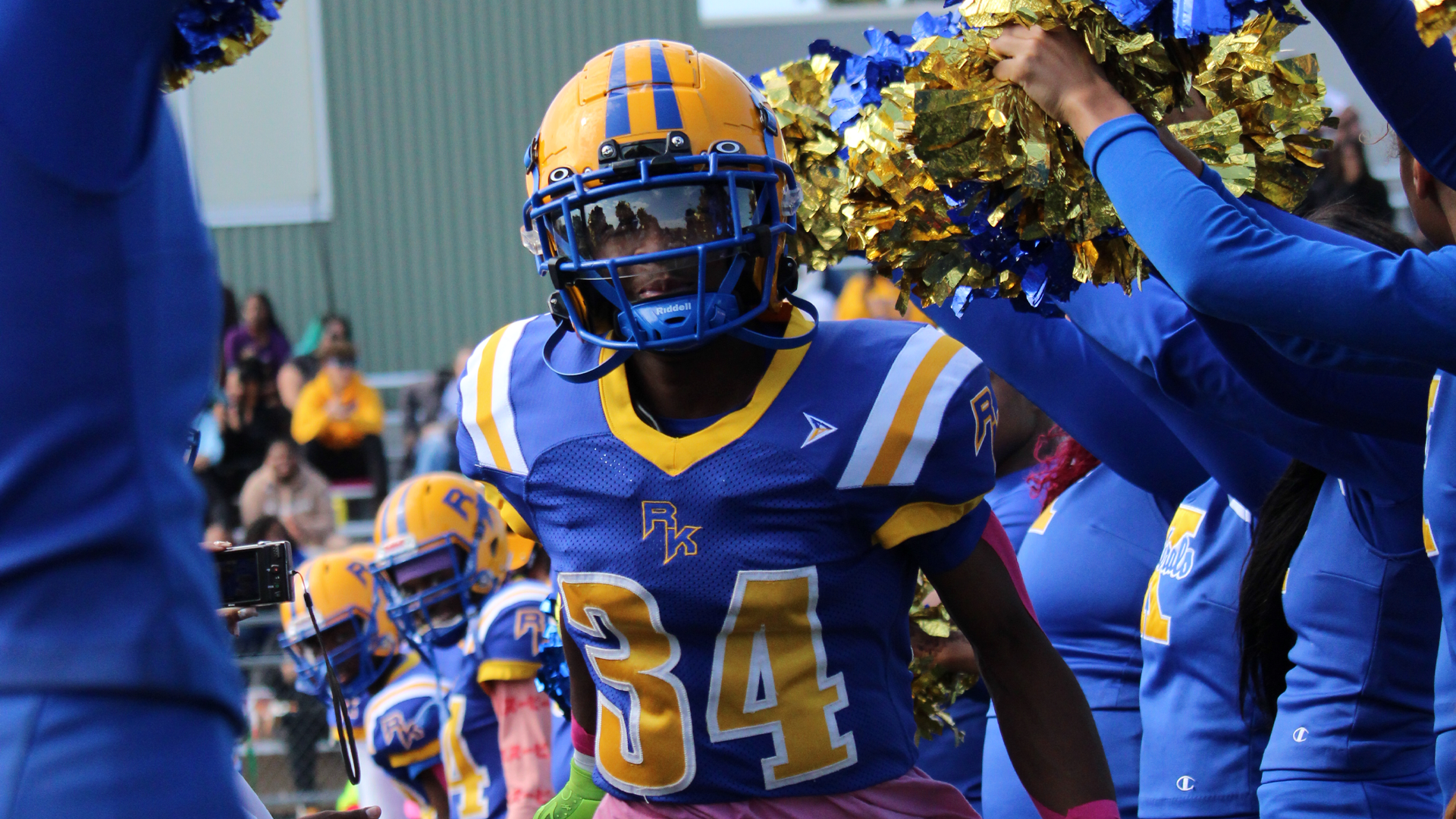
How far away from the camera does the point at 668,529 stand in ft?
6.81

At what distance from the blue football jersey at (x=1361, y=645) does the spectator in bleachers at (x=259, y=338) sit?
8.25 meters

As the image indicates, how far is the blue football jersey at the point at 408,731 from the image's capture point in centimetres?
443

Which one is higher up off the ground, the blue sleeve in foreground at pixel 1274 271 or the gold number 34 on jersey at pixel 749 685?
A: the blue sleeve in foreground at pixel 1274 271

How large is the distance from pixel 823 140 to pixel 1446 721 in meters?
1.50

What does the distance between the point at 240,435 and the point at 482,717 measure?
5.14 metres

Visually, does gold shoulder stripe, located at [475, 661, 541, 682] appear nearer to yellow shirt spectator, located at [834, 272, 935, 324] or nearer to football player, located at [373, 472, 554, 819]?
football player, located at [373, 472, 554, 819]

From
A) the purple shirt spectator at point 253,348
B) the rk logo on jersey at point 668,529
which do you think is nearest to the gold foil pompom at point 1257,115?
the rk logo on jersey at point 668,529

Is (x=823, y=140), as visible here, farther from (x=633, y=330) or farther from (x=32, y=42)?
(x=32, y=42)

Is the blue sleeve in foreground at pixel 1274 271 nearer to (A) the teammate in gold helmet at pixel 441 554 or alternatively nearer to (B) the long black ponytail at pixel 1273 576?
(B) the long black ponytail at pixel 1273 576

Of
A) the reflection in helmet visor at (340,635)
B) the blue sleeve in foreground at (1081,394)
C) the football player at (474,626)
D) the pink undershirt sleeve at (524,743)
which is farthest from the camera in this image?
the reflection in helmet visor at (340,635)

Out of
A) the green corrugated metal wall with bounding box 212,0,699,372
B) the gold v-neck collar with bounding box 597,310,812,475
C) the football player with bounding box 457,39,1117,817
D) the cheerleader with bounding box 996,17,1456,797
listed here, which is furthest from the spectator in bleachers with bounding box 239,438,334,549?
the cheerleader with bounding box 996,17,1456,797

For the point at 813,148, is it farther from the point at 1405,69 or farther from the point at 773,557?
the point at 1405,69

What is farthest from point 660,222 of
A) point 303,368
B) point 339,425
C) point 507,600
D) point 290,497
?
point 303,368

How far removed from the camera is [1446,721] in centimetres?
209
